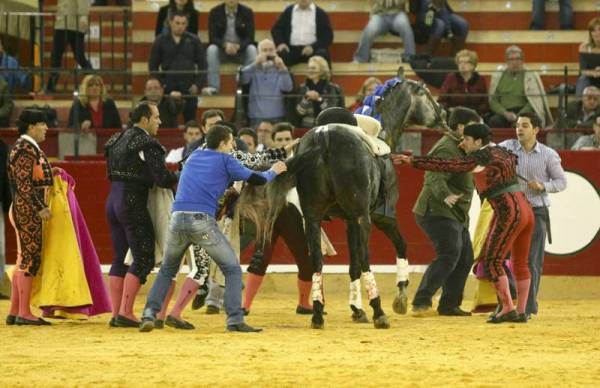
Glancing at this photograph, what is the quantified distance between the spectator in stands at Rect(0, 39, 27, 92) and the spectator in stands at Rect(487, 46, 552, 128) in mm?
5500

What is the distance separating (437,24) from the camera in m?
19.6

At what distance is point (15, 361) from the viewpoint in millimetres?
10102

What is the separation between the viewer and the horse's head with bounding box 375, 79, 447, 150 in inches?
537

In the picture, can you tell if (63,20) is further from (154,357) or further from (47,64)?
(154,357)

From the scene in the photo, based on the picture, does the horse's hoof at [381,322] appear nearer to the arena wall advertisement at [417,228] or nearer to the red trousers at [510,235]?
the red trousers at [510,235]

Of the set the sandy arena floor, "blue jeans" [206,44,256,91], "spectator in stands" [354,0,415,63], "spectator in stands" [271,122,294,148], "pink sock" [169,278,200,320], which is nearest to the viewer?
the sandy arena floor

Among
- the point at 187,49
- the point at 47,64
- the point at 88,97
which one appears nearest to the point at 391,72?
the point at 187,49

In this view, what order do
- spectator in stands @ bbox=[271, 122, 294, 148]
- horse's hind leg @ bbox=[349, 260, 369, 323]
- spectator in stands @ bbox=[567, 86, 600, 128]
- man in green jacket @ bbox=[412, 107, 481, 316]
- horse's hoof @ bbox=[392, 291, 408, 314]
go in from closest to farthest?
horse's hind leg @ bbox=[349, 260, 369, 323] → horse's hoof @ bbox=[392, 291, 408, 314] → man in green jacket @ bbox=[412, 107, 481, 316] → spectator in stands @ bbox=[271, 122, 294, 148] → spectator in stands @ bbox=[567, 86, 600, 128]

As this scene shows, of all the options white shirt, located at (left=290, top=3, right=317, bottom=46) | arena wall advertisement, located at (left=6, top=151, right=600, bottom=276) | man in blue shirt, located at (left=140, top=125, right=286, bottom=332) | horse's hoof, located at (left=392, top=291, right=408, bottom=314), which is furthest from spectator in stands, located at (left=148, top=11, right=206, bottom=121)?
man in blue shirt, located at (left=140, top=125, right=286, bottom=332)

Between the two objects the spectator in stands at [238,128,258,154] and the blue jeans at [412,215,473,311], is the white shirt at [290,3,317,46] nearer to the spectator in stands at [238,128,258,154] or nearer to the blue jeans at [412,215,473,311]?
the spectator in stands at [238,128,258,154]

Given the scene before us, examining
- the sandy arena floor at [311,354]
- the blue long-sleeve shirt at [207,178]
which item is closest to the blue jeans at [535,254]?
the sandy arena floor at [311,354]

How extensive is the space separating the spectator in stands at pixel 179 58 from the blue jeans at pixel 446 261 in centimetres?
520

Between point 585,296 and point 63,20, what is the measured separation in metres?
7.48

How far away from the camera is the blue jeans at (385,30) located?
19.4 meters
